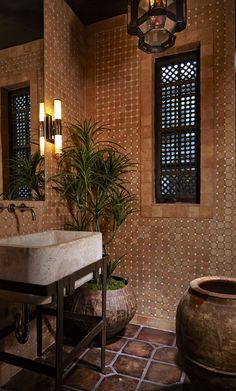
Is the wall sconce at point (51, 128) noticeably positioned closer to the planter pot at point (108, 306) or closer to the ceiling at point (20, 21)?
the ceiling at point (20, 21)

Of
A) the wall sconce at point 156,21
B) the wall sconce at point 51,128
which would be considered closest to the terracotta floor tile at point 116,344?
the wall sconce at point 51,128

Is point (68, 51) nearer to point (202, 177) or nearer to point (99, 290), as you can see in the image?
point (202, 177)

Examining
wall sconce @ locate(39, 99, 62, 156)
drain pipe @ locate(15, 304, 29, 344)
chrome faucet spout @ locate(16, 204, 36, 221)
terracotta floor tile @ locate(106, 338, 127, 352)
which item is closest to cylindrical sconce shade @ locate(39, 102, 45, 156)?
wall sconce @ locate(39, 99, 62, 156)

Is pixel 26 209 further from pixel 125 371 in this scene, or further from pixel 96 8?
pixel 96 8

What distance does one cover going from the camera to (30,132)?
2084 mm

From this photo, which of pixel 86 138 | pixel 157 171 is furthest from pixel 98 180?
pixel 157 171

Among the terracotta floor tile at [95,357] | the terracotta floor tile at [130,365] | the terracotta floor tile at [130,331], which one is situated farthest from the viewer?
the terracotta floor tile at [130,331]

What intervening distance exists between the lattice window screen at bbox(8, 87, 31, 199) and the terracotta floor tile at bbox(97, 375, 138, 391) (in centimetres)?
141

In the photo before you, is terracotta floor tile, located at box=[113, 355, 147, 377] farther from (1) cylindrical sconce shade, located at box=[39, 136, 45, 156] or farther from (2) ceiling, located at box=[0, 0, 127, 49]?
(2) ceiling, located at box=[0, 0, 127, 49]

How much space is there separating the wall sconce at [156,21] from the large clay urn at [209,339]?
1583 mm

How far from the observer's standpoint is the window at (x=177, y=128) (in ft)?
7.99

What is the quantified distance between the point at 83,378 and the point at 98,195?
1.38 meters

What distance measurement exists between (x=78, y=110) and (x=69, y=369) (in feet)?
7.37

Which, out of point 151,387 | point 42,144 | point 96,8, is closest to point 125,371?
point 151,387
